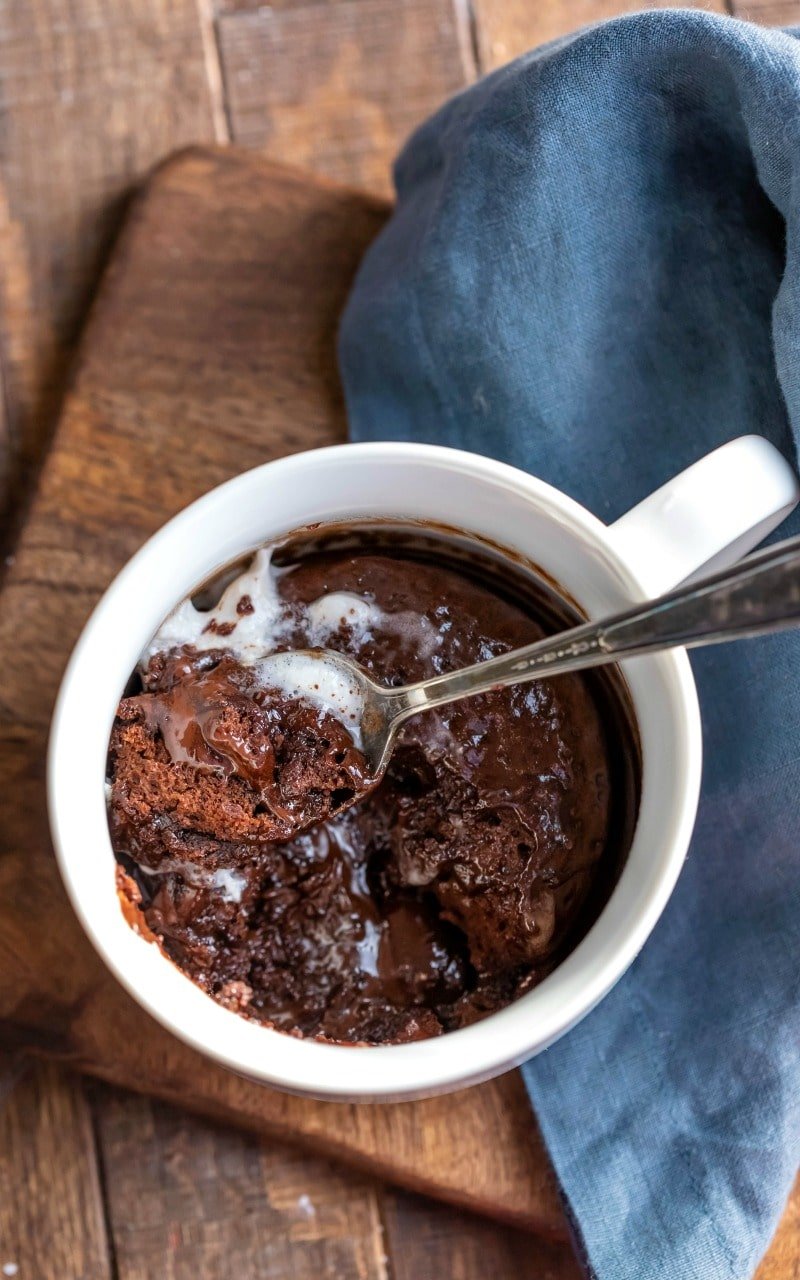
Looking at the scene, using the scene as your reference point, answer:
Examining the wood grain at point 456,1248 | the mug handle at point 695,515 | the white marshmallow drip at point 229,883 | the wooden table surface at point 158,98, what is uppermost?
the wooden table surface at point 158,98

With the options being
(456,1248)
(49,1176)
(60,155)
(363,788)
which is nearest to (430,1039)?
(363,788)

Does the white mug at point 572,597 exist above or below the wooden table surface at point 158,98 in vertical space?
below

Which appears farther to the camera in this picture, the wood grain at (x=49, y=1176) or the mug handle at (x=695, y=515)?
the wood grain at (x=49, y=1176)

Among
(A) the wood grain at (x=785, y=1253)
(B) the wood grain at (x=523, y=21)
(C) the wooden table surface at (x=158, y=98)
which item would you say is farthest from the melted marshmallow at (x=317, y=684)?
(B) the wood grain at (x=523, y=21)

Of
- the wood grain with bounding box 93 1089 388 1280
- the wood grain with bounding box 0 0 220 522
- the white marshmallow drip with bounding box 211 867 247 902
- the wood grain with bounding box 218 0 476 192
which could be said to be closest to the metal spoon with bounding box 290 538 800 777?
the white marshmallow drip with bounding box 211 867 247 902

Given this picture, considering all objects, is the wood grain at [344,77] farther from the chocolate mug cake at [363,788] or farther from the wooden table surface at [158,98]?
the chocolate mug cake at [363,788]

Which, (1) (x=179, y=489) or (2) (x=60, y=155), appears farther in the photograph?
(2) (x=60, y=155)

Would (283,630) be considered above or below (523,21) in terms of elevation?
below

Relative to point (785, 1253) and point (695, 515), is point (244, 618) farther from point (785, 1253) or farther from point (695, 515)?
point (785, 1253)
